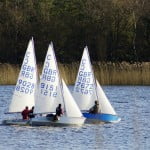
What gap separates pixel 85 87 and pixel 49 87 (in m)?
2.69

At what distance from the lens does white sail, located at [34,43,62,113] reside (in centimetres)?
3734

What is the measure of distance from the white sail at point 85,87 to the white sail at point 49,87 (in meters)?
2.35

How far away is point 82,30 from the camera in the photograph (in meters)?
75.5

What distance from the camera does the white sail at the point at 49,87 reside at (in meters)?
37.3

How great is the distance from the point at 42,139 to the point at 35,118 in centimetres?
378

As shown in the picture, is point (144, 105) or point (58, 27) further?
point (58, 27)

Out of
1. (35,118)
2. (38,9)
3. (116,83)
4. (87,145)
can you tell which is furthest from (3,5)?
(87,145)

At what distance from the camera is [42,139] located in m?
32.7

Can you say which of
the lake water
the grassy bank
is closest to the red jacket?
the lake water

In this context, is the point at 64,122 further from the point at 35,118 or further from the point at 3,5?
the point at 3,5

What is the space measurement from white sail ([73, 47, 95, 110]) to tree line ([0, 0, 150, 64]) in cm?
3198

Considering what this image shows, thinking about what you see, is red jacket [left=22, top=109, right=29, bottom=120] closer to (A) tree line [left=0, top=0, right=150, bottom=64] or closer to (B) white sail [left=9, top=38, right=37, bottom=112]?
(B) white sail [left=9, top=38, right=37, bottom=112]

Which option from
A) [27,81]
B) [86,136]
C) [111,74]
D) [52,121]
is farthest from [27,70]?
[111,74]

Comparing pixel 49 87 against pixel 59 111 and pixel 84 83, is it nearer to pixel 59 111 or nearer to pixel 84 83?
pixel 59 111
